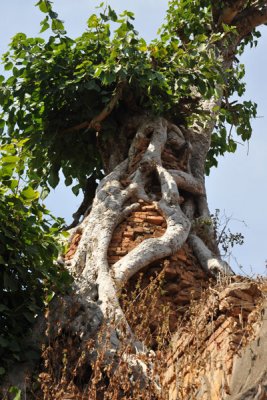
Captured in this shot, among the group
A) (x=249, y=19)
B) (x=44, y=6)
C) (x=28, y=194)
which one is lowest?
(x=28, y=194)

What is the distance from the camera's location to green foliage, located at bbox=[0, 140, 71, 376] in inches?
227

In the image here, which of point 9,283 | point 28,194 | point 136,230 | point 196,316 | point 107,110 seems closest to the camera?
point 196,316

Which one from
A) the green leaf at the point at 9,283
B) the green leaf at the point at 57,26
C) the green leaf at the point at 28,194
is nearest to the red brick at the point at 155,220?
the green leaf at the point at 28,194

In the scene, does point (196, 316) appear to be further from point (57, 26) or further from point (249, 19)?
point (249, 19)

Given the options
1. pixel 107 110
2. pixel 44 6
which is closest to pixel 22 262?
pixel 107 110

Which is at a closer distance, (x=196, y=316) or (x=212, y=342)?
(x=212, y=342)

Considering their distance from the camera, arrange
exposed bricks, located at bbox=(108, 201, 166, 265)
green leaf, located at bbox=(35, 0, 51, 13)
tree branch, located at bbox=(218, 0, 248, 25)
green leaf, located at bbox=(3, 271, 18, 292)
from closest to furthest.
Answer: green leaf, located at bbox=(3, 271, 18, 292)
exposed bricks, located at bbox=(108, 201, 166, 265)
green leaf, located at bbox=(35, 0, 51, 13)
tree branch, located at bbox=(218, 0, 248, 25)

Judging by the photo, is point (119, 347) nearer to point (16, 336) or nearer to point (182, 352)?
point (182, 352)

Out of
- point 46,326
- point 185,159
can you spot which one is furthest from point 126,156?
point 46,326

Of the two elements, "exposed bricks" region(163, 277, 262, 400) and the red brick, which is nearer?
"exposed bricks" region(163, 277, 262, 400)

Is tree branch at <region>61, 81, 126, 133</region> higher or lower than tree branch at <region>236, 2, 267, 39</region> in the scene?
lower

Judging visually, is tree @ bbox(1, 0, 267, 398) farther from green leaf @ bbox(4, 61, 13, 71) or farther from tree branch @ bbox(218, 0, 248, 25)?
tree branch @ bbox(218, 0, 248, 25)

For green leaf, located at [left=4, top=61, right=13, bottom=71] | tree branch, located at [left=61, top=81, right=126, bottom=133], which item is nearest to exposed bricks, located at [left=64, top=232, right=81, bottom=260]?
tree branch, located at [left=61, top=81, right=126, bottom=133]

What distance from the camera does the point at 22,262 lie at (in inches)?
236
